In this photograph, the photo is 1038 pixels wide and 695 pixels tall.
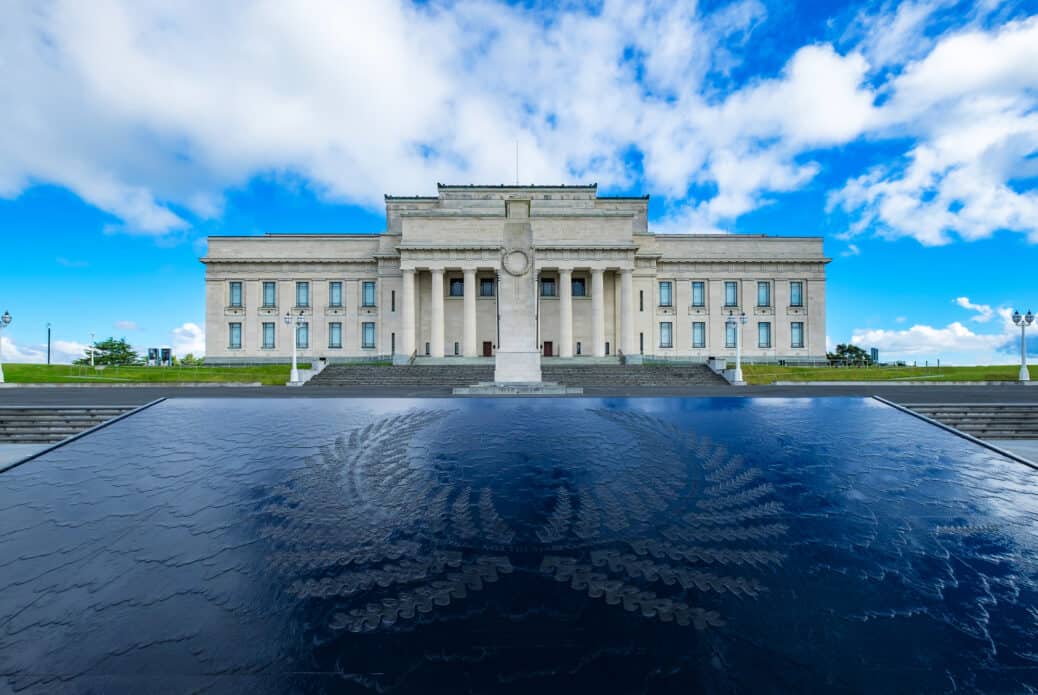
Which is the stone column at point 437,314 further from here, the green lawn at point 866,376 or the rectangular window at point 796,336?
the rectangular window at point 796,336

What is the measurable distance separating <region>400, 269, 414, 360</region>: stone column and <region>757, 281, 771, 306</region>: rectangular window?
36.8 metres

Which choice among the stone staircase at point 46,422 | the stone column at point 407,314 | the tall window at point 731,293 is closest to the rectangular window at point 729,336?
the tall window at point 731,293

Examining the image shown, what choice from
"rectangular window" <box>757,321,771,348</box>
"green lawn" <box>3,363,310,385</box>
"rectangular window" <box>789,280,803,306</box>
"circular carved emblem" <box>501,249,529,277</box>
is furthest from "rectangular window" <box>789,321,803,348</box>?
"green lawn" <box>3,363,310,385</box>

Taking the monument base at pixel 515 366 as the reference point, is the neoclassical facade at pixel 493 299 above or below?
above

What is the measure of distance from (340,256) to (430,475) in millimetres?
50439

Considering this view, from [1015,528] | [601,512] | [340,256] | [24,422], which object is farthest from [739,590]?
[340,256]

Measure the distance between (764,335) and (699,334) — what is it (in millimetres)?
7023

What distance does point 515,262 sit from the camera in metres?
20.2

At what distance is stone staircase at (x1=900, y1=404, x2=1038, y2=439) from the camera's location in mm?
13391

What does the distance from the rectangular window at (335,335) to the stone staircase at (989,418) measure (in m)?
47.6

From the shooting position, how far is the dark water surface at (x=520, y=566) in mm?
2004

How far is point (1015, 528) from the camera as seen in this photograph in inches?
125

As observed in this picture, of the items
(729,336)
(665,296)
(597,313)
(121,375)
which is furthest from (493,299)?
(121,375)

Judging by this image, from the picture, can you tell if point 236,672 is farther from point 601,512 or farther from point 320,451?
point 320,451
